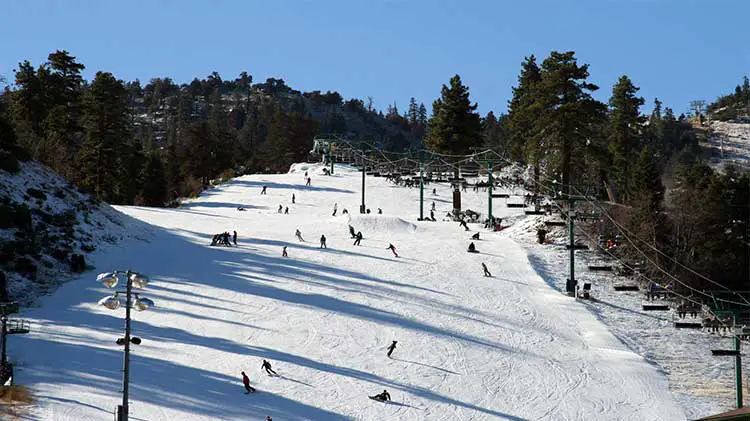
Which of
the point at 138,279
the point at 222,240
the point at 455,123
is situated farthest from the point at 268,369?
the point at 455,123

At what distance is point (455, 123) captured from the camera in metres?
80.1

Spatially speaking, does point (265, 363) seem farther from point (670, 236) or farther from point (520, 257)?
point (670, 236)

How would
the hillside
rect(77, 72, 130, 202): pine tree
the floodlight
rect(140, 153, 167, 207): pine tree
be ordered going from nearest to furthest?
the floodlight < the hillside < rect(77, 72, 130, 202): pine tree < rect(140, 153, 167, 207): pine tree

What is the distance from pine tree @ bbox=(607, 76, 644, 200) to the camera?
Answer: 247 ft

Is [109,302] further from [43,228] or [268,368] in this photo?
[43,228]

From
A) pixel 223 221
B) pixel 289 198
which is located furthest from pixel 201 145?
pixel 223 221

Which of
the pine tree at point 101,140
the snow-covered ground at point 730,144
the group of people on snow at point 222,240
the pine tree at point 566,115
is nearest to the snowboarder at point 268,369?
the group of people on snow at point 222,240

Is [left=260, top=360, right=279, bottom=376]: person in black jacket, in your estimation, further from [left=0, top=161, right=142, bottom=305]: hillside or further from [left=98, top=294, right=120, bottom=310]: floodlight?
[left=0, top=161, right=142, bottom=305]: hillside

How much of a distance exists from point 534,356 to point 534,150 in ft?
85.4

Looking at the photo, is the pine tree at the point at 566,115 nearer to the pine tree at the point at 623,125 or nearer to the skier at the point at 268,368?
the pine tree at the point at 623,125

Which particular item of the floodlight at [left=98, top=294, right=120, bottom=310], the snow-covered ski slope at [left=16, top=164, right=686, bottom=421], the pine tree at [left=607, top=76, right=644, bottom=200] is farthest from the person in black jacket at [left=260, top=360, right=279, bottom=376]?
the pine tree at [left=607, top=76, right=644, bottom=200]

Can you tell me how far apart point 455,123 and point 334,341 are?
48.9 meters

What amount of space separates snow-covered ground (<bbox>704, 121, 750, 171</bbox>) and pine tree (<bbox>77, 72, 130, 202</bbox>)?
327ft

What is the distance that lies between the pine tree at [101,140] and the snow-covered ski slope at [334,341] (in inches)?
643
